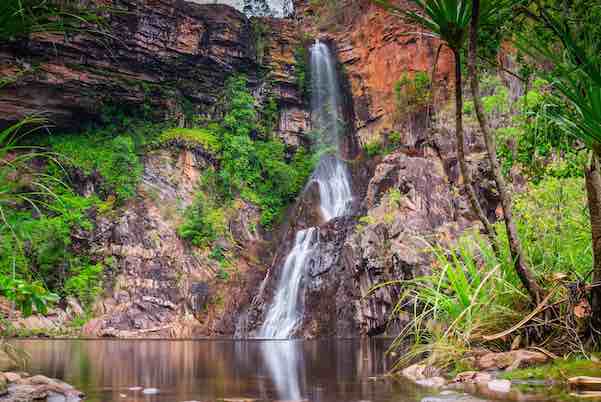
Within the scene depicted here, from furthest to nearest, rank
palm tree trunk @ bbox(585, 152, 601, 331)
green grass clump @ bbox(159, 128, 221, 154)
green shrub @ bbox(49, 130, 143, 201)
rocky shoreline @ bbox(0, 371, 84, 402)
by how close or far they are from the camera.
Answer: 1. green grass clump @ bbox(159, 128, 221, 154)
2. green shrub @ bbox(49, 130, 143, 201)
3. palm tree trunk @ bbox(585, 152, 601, 331)
4. rocky shoreline @ bbox(0, 371, 84, 402)

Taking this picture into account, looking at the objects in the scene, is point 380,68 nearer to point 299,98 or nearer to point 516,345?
point 299,98

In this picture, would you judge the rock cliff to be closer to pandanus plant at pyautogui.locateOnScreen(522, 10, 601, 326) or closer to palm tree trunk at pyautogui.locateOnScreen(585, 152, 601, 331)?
palm tree trunk at pyautogui.locateOnScreen(585, 152, 601, 331)

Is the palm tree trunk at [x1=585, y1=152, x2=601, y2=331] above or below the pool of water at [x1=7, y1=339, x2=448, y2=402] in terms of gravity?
above

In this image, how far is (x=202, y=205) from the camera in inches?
1119

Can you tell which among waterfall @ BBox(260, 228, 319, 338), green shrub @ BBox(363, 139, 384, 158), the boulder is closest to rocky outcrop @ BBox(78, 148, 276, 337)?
waterfall @ BBox(260, 228, 319, 338)

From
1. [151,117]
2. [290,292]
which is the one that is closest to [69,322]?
Answer: [290,292]

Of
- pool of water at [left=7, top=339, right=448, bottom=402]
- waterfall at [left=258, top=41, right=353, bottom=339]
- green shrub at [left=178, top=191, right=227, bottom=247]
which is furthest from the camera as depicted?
green shrub at [left=178, top=191, right=227, bottom=247]

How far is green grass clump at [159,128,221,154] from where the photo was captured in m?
31.1

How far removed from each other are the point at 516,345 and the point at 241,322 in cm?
1869

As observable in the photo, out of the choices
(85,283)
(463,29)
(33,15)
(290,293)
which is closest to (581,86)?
(463,29)

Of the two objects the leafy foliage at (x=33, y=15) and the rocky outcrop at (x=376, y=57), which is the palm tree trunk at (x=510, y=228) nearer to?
the leafy foliage at (x=33, y=15)

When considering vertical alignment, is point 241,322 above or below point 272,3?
below

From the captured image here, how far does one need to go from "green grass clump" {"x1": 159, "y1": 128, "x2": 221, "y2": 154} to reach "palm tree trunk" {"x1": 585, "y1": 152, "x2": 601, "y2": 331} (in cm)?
2742

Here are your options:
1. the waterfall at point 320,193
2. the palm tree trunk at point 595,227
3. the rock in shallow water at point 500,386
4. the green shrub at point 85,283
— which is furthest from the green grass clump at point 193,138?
the rock in shallow water at point 500,386
